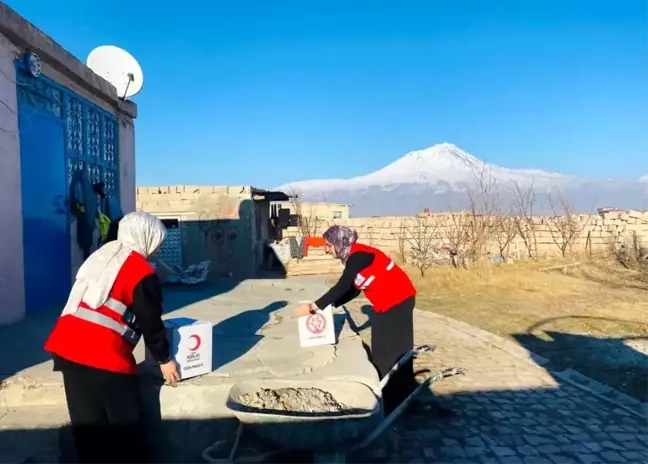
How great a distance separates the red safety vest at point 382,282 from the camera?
446 centimetres

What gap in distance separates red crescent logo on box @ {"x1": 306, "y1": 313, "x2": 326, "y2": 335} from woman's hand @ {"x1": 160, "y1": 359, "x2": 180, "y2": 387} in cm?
133

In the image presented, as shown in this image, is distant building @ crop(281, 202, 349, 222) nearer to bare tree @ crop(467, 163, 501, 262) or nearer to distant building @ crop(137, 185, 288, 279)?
distant building @ crop(137, 185, 288, 279)

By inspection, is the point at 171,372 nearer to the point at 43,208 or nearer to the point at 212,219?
the point at 43,208

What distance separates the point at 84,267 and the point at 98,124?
17.7 ft

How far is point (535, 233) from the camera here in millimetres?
20562

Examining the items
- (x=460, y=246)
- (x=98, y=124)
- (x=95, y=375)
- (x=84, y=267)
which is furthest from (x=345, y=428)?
(x=460, y=246)

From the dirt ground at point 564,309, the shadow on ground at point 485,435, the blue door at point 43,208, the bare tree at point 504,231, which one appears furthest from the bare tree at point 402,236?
the blue door at point 43,208

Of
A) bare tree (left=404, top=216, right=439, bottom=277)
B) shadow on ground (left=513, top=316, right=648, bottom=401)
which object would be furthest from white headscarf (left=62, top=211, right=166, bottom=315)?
bare tree (left=404, top=216, right=439, bottom=277)

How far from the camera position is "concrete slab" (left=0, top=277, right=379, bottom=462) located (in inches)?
126

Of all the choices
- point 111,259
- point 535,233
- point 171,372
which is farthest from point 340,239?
point 535,233

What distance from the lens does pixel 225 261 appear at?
57.8 feet

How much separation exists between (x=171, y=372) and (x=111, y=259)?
30.7 inches

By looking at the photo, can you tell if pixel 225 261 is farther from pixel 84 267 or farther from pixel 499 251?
pixel 84 267

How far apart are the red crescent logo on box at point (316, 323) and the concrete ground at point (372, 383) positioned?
16 cm
